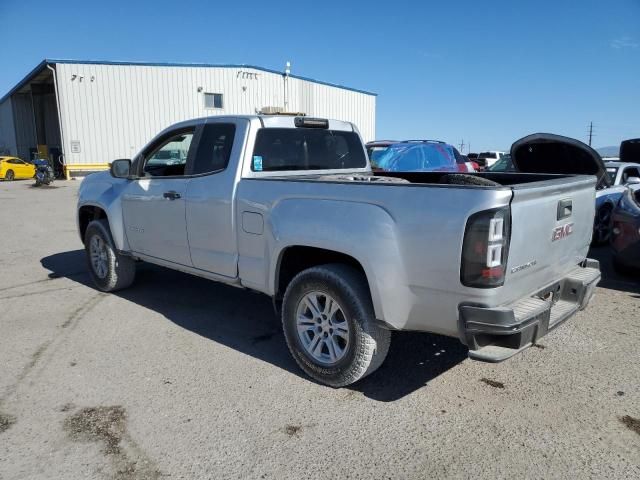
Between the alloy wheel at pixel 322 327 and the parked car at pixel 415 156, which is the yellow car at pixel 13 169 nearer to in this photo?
the parked car at pixel 415 156

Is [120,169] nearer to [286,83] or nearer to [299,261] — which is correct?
[299,261]

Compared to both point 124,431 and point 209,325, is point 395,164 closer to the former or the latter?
point 209,325

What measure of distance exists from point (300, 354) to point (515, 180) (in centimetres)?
245

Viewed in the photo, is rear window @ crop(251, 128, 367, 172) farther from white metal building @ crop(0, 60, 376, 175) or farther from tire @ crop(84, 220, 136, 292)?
white metal building @ crop(0, 60, 376, 175)

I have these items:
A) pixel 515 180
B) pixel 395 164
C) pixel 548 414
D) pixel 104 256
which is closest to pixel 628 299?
pixel 515 180

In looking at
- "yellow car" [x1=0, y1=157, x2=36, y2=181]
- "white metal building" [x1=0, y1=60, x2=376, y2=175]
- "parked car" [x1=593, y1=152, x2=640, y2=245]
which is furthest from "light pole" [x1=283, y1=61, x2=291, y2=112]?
"parked car" [x1=593, y1=152, x2=640, y2=245]

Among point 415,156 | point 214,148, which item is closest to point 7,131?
point 415,156

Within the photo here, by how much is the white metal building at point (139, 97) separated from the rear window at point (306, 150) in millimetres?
21902

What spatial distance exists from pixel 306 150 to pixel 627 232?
13.0ft

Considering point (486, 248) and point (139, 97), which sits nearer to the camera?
point (486, 248)

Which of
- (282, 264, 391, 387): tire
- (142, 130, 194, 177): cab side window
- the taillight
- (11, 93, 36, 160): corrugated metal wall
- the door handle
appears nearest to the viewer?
the taillight

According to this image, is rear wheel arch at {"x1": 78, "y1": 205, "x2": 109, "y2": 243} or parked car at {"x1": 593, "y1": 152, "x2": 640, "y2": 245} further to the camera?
parked car at {"x1": 593, "y1": 152, "x2": 640, "y2": 245}

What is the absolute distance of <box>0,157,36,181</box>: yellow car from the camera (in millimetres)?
30047

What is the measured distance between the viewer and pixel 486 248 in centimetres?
268
